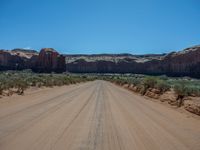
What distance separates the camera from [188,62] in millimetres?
140000

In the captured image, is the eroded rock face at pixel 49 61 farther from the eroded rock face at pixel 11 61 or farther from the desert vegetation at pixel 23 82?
the desert vegetation at pixel 23 82

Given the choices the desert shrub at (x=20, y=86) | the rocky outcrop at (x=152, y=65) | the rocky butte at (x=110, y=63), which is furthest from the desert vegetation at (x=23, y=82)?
the rocky butte at (x=110, y=63)

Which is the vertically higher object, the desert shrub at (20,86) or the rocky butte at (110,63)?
the rocky butte at (110,63)

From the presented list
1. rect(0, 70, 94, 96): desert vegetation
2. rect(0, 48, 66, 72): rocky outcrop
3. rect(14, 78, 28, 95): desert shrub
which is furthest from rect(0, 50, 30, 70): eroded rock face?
rect(14, 78, 28, 95): desert shrub

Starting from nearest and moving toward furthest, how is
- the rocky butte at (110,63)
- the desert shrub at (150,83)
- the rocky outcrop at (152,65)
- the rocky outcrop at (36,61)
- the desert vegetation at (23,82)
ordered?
the desert vegetation at (23,82) → the desert shrub at (150,83) → the rocky outcrop at (152,65) → the rocky butte at (110,63) → the rocky outcrop at (36,61)

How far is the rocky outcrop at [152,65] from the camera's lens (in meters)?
137

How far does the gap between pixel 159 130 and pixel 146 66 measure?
168146mm

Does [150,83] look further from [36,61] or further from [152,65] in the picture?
[152,65]

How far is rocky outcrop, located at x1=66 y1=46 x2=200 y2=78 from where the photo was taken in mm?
137250

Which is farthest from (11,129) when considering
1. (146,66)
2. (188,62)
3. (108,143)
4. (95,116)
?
(146,66)

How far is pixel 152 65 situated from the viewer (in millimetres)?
172875

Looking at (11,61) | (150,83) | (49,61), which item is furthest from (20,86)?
(11,61)

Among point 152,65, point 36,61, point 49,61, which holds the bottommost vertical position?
point 152,65

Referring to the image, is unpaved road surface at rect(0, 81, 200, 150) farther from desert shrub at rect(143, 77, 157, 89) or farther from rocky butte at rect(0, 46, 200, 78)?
rocky butte at rect(0, 46, 200, 78)
